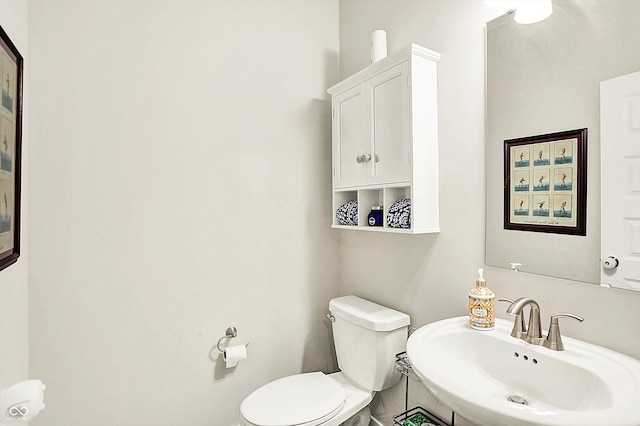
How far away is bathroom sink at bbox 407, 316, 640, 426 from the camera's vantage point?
2.65 feet

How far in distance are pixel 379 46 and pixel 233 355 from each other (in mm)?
1678

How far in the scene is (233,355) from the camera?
1.77m

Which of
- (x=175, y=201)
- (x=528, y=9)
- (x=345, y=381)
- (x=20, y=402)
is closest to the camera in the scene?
(x=20, y=402)

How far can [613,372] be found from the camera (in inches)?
38.3

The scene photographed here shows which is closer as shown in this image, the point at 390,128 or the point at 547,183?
the point at 547,183

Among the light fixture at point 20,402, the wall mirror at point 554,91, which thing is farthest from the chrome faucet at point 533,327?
the light fixture at point 20,402

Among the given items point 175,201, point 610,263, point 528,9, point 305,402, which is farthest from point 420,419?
point 528,9

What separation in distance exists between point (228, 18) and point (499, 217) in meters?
1.60

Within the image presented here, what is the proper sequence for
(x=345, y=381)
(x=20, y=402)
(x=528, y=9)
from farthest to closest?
(x=345, y=381)
(x=528, y=9)
(x=20, y=402)

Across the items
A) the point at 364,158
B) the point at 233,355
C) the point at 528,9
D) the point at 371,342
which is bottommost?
the point at 233,355

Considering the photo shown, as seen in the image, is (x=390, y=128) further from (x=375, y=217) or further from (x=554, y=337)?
(x=554, y=337)

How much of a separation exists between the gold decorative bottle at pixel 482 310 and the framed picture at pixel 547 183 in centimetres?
27

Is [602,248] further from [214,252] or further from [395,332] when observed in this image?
[214,252]

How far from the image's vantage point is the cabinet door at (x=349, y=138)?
5.83 feet
